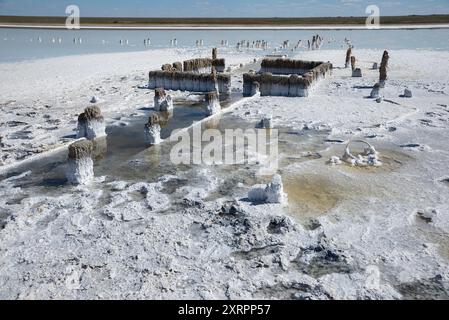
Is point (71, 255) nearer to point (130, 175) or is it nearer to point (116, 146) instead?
point (130, 175)

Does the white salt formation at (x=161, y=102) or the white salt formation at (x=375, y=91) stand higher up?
the white salt formation at (x=375, y=91)

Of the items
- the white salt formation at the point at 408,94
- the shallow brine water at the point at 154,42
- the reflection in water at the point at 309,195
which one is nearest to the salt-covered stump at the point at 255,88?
the white salt formation at the point at 408,94

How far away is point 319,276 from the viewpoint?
17.5 feet

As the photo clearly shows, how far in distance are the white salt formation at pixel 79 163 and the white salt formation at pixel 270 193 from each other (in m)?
3.35

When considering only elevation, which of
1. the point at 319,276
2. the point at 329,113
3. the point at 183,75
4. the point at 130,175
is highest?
the point at 183,75

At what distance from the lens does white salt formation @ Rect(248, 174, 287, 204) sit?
7.06 metres

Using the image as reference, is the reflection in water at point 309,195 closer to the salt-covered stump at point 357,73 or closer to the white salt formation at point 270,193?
the white salt formation at point 270,193

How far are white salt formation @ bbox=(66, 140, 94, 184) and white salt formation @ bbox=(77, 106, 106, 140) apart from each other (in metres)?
2.92

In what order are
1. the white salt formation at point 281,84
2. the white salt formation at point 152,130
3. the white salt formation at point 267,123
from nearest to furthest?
1. the white salt formation at point 152,130
2. the white salt formation at point 267,123
3. the white salt formation at point 281,84

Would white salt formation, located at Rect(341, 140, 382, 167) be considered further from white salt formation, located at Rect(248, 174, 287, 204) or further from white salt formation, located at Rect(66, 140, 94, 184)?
white salt formation, located at Rect(66, 140, 94, 184)

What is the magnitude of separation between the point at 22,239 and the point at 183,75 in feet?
43.3

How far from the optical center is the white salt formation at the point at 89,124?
1095cm

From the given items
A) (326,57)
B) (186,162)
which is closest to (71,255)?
(186,162)

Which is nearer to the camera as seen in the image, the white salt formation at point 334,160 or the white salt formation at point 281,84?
the white salt formation at point 334,160
